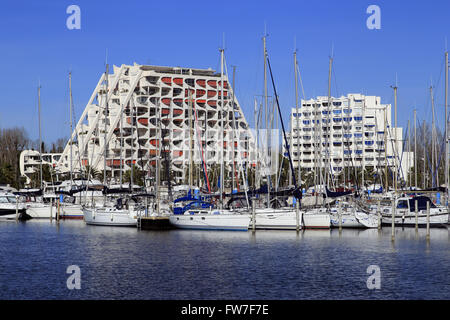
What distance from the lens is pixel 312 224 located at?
202ft

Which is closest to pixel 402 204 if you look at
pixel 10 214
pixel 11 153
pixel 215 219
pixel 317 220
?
pixel 317 220

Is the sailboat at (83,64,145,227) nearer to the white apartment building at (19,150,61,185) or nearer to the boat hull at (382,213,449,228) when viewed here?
the boat hull at (382,213,449,228)

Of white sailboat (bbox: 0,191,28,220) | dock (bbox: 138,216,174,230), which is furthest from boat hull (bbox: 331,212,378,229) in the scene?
white sailboat (bbox: 0,191,28,220)

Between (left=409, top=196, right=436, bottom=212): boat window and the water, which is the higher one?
(left=409, top=196, right=436, bottom=212): boat window

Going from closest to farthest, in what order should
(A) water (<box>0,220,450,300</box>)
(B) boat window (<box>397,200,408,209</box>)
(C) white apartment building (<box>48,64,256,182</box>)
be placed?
1. (A) water (<box>0,220,450,300</box>)
2. (B) boat window (<box>397,200,408,209</box>)
3. (C) white apartment building (<box>48,64,256,182</box>)

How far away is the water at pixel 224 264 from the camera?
3253 cm

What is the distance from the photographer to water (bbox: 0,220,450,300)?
32.5 metres

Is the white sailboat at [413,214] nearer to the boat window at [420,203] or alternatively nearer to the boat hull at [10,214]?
the boat window at [420,203]

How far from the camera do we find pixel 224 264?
136 ft

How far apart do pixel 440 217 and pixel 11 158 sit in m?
115

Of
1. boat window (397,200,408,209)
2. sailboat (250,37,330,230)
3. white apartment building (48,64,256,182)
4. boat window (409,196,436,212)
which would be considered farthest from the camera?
white apartment building (48,64,256,182)

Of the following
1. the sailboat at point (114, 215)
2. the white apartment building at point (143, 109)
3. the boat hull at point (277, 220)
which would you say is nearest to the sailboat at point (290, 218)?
the boat hull at point (277, 220)
